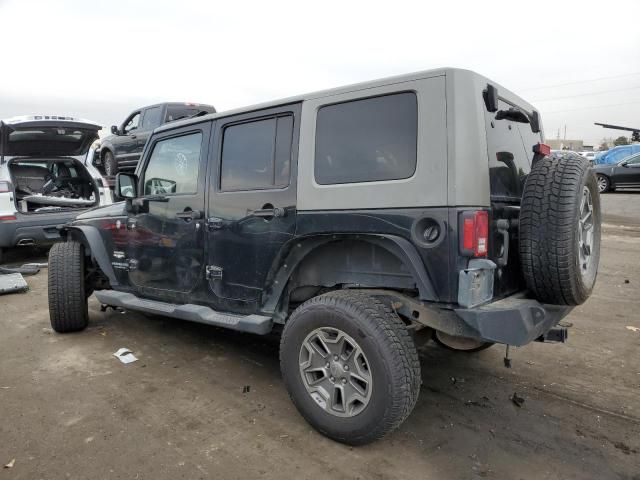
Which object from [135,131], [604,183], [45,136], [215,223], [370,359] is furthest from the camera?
[604,183]

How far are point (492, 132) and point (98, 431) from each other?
284 centimetres

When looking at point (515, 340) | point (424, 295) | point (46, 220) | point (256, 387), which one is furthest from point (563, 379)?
point (46, 220)

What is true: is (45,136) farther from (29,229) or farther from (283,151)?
(283,151)

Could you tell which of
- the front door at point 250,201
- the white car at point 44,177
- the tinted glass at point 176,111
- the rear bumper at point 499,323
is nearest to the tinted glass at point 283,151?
the front door at point 250,201

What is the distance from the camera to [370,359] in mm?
2473

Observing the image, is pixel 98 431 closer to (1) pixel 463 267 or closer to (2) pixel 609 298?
(1) pixel 463 267

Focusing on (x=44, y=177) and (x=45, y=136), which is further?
(x=44, y=177)

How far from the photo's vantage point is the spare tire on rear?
2416 millimetres

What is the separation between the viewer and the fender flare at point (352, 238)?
245 centimetres

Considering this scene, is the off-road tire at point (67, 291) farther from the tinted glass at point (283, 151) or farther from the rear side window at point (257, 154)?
the tinted glass at point (283, 151)

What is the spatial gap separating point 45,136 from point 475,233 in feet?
23.4

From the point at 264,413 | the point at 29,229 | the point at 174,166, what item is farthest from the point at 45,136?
the point at 264,413

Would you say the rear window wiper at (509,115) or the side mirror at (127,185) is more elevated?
the rear window wiper at (509,115)

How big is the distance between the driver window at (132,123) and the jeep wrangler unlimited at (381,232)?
8.34 metres
